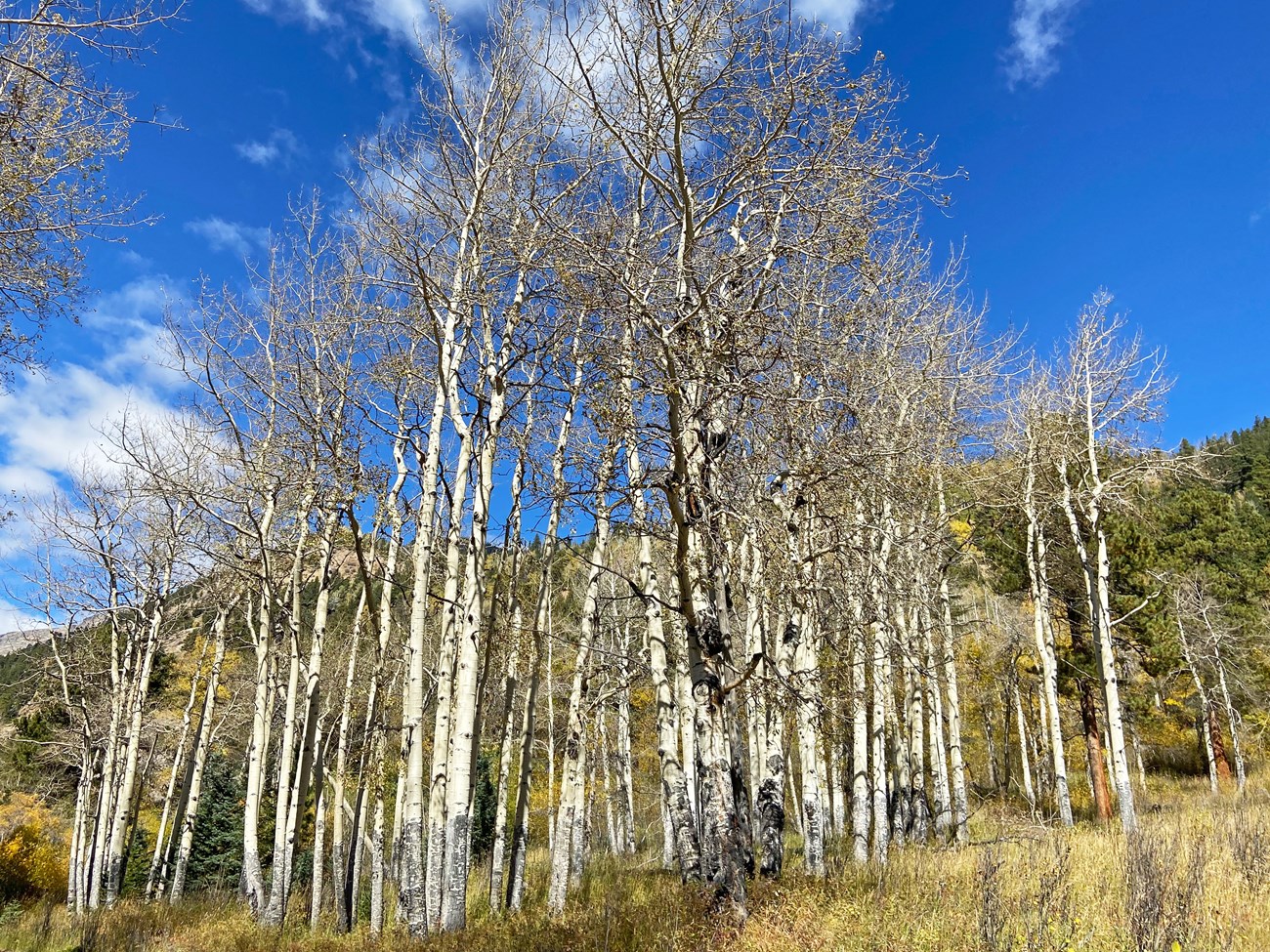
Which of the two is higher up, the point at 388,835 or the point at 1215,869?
the point at 1215,869

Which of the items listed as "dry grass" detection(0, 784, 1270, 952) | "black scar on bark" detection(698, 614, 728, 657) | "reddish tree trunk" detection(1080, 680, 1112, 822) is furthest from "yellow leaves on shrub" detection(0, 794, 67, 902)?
"reddish tree trunk" detection(1080, 680, 1112, 822)

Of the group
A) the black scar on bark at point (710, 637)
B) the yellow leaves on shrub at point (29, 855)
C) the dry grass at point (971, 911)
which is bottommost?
the yellow leaves on shrub at point (29, 855)

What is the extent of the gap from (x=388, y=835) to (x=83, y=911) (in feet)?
53.3

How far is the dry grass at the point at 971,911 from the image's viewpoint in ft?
17.6

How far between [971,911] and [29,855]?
26807 mm

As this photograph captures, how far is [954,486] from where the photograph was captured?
1491cm

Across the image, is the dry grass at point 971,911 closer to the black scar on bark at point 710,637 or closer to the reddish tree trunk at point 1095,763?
the black scar on bark at point 710,637

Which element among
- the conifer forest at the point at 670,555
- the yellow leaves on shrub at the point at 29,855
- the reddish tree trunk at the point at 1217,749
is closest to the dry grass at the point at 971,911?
the conifer forest at the point at 670,555

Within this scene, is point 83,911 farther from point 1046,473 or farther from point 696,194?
point 1046,473

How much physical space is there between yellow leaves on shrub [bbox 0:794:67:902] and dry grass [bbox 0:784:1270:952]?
14.3 meters

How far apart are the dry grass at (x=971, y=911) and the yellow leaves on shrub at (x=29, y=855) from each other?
14318 mm

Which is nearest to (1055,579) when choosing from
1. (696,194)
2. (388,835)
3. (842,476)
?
(842,476)

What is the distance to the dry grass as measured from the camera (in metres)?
5.35

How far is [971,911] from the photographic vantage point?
6.10m
